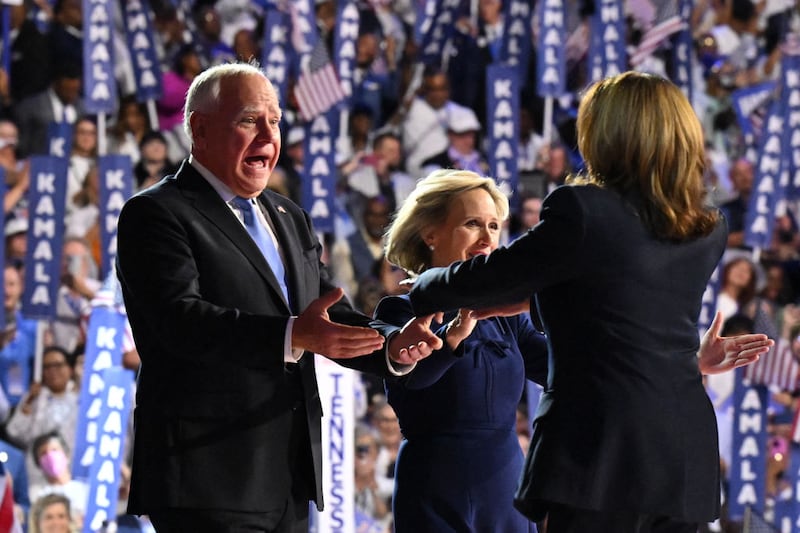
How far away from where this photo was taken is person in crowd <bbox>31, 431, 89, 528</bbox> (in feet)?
17.7

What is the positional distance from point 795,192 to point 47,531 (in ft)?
12.8

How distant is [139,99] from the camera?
5988 millimetres

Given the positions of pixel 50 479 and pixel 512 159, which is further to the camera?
pixel 512 159

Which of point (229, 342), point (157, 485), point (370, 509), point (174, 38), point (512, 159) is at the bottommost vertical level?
point (370, 509)

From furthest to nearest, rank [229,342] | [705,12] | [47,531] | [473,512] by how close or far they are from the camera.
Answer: [705,12], [47,531], [473,512], [229,342]

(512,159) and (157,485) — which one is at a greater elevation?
(512,159)

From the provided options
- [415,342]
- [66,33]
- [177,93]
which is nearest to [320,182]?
[177,93]

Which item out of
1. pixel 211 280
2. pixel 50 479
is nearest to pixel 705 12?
pixel 50 479

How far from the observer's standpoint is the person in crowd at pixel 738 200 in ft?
20.3

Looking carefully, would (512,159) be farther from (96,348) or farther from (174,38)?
(96,348)

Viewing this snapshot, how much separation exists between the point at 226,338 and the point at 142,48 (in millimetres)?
4297

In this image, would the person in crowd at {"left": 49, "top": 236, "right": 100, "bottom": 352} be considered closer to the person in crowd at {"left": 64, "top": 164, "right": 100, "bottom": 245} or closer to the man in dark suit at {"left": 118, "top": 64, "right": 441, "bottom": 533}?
the person in crowd at {"left": 64, "top": 164, "right": 100, "bottom": 245}

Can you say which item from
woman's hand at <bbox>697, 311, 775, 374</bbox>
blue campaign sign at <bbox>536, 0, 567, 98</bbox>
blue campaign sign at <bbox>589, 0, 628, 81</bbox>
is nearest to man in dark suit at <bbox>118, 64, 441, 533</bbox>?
woman's hand at <bbox>697, 311, 775, 374</bbox>

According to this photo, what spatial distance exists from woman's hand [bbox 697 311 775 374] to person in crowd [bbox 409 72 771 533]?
0.26 m
